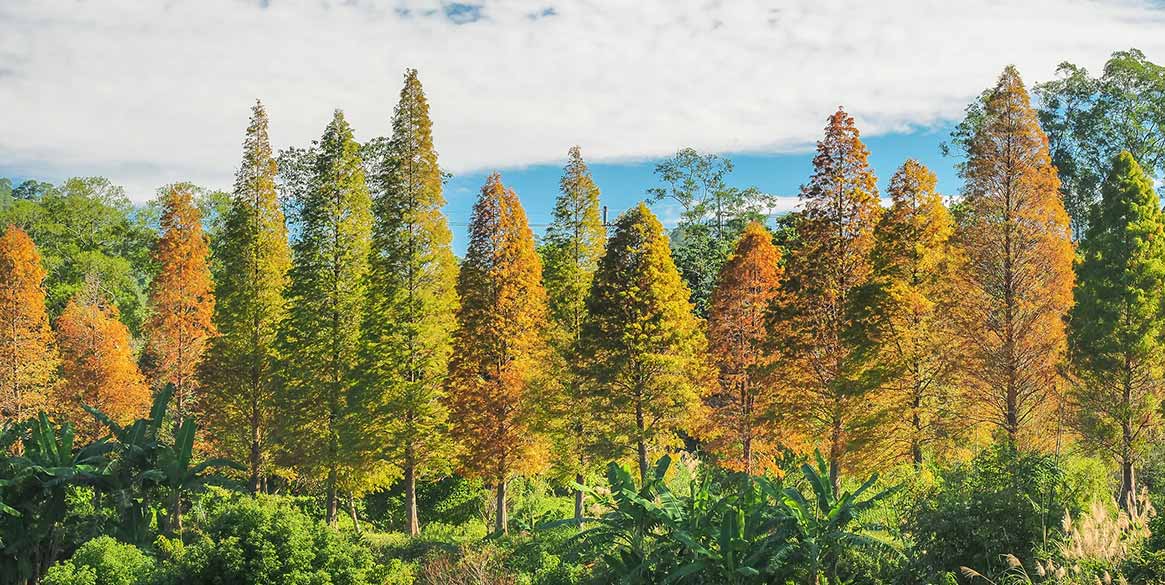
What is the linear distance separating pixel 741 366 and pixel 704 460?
28.2 ft

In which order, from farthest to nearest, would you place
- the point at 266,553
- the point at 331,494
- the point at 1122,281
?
the point at 331,494
the point at 1122,281
the point at 266,553

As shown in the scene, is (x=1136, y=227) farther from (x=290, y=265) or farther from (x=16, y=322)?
(x=16, y=322)

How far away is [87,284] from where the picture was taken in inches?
1820

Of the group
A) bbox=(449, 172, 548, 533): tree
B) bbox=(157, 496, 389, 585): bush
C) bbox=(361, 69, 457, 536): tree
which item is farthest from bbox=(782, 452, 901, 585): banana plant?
bbox=(361, 69, 457, 536): tree

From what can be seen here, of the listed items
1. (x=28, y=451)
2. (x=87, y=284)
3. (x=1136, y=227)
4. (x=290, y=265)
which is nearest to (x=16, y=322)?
(x=87, y=284)

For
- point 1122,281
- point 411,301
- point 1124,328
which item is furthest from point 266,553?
point 1122,281

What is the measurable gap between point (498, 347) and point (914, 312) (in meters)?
12.4

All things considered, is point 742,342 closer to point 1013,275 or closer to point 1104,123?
point 1013,275

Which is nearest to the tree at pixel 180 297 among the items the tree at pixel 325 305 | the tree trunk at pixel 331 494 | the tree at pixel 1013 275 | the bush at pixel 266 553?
the tree at pixel 325 305

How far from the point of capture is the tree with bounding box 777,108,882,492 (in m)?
26.1

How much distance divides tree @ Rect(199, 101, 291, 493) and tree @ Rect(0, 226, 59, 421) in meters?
10.0

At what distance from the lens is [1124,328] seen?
25.1 m

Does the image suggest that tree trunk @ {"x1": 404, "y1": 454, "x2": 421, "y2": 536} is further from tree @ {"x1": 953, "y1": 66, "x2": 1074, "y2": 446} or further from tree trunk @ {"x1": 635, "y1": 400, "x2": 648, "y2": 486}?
tree @ {"x1": 953, "y1": 66, "x2": 1074, "y2": 446}

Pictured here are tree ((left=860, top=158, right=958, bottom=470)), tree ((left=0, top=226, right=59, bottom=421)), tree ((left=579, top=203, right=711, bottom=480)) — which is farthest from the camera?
tree ((left=0, top=226, right=59, bottom=421))
